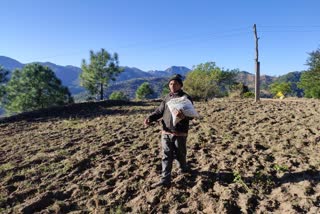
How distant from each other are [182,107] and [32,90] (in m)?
38.6

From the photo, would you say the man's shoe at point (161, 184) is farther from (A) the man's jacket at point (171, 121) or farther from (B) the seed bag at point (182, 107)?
(B) the seed bag at point (182, 107)

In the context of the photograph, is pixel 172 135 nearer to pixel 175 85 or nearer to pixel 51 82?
pixel 175 85

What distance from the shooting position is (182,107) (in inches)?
206

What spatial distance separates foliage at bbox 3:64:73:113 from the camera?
131 ft

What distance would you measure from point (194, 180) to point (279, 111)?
7.94m

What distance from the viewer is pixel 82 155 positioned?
757 cm

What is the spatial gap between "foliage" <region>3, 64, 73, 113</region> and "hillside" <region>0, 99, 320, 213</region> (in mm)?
31709

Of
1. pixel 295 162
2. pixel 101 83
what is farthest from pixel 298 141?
pixel 101 83

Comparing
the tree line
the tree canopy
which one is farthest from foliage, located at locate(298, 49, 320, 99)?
the tree canopy

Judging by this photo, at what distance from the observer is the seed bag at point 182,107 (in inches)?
207

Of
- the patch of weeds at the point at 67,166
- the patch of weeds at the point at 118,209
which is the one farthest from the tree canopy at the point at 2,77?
the patch of weeds at the point at 118,209

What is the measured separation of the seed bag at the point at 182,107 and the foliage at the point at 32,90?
3807 cm

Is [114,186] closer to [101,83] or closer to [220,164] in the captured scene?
[220,164]

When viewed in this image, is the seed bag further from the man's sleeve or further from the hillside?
the hillside
